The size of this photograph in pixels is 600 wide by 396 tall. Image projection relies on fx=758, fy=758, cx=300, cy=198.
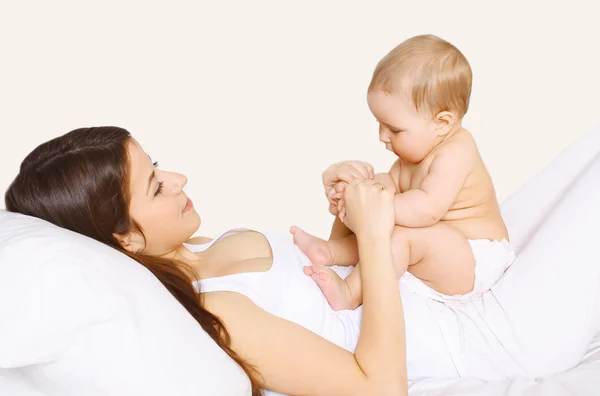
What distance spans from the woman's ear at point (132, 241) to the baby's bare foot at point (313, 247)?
617mm

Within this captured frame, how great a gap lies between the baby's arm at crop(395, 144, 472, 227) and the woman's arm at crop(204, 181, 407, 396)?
252 millimetres

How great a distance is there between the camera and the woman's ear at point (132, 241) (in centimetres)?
237

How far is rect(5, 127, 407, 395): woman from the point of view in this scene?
2242 mm

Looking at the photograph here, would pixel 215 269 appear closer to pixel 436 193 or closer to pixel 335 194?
pixel 335 194

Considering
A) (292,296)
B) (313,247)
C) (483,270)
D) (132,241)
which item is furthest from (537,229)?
(132,241)

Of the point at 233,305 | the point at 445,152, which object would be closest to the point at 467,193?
the point at 445,152

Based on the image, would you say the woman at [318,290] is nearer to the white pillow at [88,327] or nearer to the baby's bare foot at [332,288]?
the baby's bare foot at [332,288]

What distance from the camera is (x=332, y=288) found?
2547 mm

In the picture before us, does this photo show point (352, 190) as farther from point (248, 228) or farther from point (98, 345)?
point (98, 345)

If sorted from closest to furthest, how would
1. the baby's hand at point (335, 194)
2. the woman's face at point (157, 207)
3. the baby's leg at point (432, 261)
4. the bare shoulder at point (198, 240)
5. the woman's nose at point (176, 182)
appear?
the woman's face at point (157, 207), the woman's nose at point (176, 182), the baby's leg at point (432, 261), the baby's hand at point (335, 194), the bare shoulder at point (198, 240)

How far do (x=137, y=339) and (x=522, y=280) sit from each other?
1.46 meters

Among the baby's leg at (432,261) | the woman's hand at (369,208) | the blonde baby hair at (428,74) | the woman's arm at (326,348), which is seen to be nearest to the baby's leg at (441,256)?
the baby's leg at (432,261)

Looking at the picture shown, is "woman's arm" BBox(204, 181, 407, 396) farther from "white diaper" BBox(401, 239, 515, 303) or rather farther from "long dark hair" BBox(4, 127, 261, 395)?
"white diaper" BBox(401, 239, 515, 303)

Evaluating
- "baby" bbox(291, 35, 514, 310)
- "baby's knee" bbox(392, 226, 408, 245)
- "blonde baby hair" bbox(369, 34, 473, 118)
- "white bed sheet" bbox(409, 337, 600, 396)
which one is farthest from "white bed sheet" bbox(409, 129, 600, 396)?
"blonde baby hair" bbox(369, 34, 473, 118)
